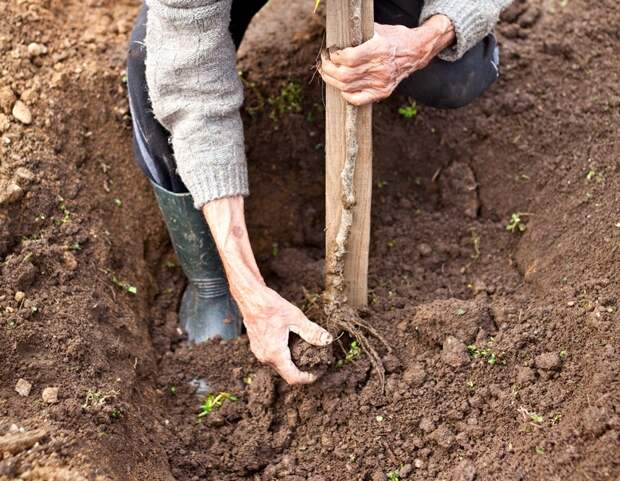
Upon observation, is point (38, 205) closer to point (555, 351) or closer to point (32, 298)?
point (32, 298)

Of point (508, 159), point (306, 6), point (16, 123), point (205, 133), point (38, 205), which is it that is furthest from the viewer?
point (306, 6)

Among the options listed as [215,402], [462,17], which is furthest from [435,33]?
[215,402]

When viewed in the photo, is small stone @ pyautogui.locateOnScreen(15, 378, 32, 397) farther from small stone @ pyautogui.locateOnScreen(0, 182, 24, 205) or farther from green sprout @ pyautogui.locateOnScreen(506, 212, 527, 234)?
green sprout @ pyautogui.locateOnScreen(506, 212, 527, 234)

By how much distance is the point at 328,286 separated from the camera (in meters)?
2.36

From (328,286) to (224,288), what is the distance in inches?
21.7

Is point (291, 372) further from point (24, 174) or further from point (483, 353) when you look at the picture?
point (24, 174)

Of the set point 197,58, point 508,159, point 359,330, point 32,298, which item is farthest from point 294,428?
point 508,159

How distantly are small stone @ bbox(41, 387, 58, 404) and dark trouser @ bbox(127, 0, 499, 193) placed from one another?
2.46 ft

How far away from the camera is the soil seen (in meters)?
2.10

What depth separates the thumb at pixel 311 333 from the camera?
2105 mm

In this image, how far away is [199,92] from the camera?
7.20 ft

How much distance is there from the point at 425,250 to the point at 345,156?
0.80 m

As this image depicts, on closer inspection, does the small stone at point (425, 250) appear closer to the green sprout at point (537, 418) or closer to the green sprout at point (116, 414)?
the green sprout at point (537, 418)

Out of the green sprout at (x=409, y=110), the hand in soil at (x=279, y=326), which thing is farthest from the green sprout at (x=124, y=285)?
the green sprout at (x=409, y=110)
